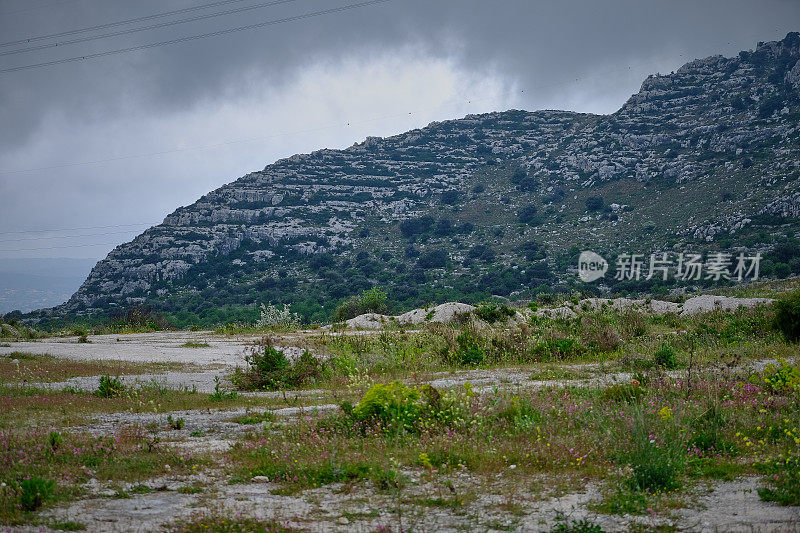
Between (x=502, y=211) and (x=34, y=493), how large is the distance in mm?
92763

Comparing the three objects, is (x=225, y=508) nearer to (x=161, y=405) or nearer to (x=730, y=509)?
(x=730, y=509)

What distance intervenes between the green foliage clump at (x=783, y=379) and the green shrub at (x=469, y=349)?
8017mm

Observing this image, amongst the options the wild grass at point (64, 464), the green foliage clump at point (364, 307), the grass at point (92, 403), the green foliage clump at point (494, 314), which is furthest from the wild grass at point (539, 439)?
the green foliage clump at point (364, 307)

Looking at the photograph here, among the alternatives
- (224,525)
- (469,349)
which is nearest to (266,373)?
(469,349)

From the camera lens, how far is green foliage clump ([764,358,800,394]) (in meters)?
8.15

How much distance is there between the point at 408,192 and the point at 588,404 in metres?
103

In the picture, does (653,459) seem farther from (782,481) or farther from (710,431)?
(710,431)

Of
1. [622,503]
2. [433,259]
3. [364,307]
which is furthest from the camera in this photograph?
[433,259]

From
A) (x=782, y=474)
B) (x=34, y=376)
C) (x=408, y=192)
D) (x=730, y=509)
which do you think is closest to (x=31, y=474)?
(x=730, y=509)

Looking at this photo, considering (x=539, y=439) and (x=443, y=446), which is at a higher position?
(x=539, y=439)

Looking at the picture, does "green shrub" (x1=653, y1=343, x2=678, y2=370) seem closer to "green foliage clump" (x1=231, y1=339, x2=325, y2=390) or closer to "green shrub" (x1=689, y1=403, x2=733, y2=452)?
"green shrub" (x1=689, y1=403, x2=733, y2=452)

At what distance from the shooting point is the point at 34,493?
5.19 meters

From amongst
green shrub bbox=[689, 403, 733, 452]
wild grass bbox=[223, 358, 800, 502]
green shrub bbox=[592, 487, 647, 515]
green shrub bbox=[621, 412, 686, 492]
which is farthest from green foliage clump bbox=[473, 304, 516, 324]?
green shrub bbox=[592, 487, 647, 515]

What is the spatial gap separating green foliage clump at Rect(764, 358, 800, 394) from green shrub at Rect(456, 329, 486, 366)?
8017mm
